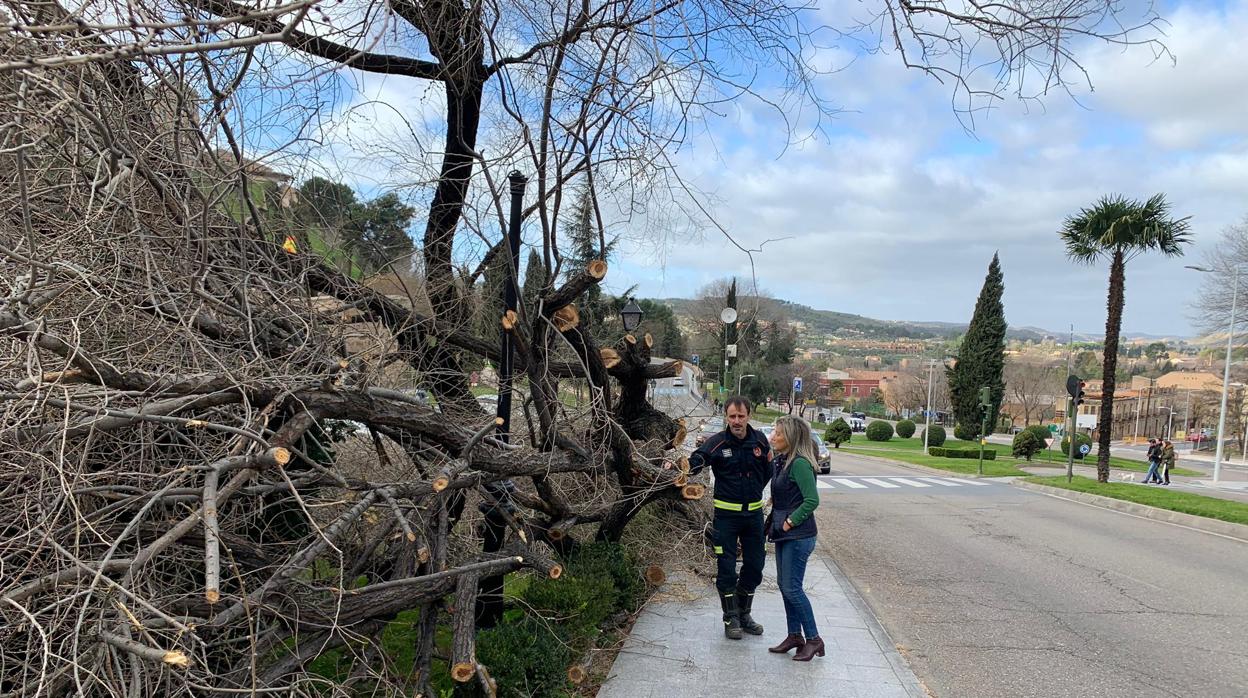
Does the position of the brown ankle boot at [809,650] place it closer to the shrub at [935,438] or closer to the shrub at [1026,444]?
the shrub at [1026,444]

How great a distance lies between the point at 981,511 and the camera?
532 inches

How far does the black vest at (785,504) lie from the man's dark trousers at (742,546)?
153 mm

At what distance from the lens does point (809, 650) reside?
4.79m

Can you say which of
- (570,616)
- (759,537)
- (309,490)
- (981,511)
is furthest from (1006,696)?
(981,511)

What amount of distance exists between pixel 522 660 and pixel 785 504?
227 cm

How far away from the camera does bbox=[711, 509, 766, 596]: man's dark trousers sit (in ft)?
16.9

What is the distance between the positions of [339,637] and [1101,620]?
660 centimetres

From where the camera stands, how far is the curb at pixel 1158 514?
11.2 metres

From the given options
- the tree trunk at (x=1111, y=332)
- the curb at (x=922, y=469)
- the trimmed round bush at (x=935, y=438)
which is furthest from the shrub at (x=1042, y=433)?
the tree trunk at (x=1111, y=332)

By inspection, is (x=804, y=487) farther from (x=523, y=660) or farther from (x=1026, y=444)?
(x=1026, y=444)

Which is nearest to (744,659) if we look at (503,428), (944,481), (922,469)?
(503,428)

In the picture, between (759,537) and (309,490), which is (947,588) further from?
(309,490)

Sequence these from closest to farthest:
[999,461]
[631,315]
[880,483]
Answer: [631,315] → [880,483] → [999,461]

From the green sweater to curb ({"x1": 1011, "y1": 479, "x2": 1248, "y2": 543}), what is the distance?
10.3 meters
